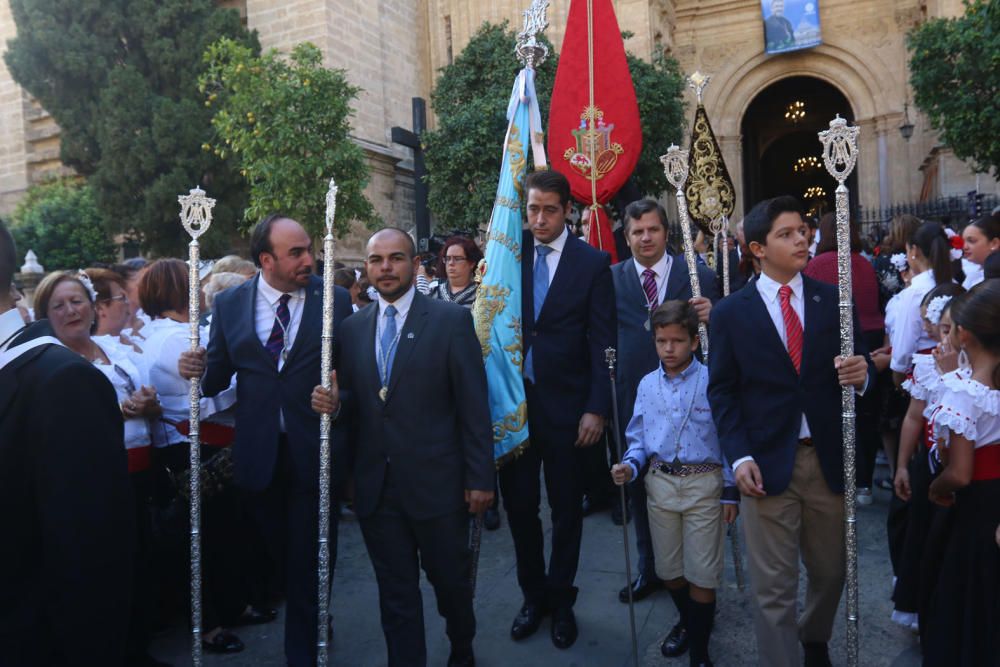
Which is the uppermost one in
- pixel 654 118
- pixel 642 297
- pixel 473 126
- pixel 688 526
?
pixel 654 118

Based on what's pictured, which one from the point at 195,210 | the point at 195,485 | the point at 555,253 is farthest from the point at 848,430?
the point at 195,210

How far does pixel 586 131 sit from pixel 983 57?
11.2 m

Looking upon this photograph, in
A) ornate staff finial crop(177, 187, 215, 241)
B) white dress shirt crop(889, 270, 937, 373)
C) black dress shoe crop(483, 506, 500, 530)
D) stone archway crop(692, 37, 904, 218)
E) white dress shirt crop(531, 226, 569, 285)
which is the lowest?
black dress shoe crop(483, 506, 500, 530)

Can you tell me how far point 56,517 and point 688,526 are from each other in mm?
2577

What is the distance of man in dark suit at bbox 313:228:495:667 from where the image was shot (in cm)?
321

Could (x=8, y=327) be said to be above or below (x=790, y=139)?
below

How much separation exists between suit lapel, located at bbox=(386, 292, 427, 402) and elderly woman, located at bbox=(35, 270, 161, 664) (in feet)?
4.29

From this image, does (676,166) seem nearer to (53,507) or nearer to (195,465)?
(195,465)

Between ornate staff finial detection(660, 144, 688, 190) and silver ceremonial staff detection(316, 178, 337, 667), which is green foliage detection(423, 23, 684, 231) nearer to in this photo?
ornate staff finial detection(660, 144, 688, 190)

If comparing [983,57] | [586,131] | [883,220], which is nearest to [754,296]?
[586,131]

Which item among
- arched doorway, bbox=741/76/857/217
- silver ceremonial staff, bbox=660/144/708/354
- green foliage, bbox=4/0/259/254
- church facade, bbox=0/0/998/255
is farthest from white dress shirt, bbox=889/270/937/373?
arched doorway, bbox=741/76/857/217

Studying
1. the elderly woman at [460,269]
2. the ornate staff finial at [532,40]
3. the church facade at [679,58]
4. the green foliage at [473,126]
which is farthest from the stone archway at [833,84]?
the ornate staff finial at [532,40]

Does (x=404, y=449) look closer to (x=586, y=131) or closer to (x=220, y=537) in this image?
(x=220, y=537)

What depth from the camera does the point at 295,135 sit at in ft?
36.9
